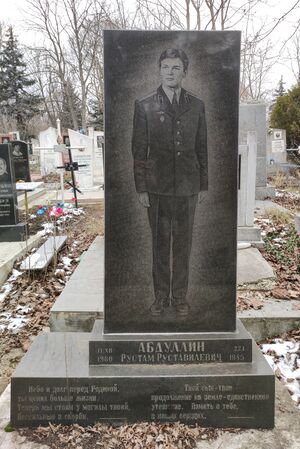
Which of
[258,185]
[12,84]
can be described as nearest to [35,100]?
[12,84]

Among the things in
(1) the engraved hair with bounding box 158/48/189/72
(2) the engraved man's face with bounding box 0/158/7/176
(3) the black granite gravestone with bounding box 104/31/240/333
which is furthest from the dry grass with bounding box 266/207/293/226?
(1) the engraved hair with bounding box 158/48/189/72

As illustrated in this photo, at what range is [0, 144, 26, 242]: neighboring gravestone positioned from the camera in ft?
24.2

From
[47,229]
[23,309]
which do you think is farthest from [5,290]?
[47,229]

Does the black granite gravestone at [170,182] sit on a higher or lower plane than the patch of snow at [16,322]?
higher

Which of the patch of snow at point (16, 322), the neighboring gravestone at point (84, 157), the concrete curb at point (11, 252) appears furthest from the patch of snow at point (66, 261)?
the neighboring gravestone at point (84, 157)

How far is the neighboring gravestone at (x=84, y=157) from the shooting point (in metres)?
14.1

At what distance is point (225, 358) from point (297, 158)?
63.7 ft

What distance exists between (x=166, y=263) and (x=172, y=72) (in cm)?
124

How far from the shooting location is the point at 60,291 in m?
5.35

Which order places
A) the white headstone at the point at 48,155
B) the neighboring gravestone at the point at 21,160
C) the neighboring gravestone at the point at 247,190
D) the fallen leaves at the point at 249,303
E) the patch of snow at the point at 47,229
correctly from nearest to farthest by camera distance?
the fallen leaves at the point at 249,303
the neighboring gravestone at the point at 247,190
the patch of snow at the point at 47,229
the neighboring gravestone at the point at 21,160
the white headstone at the point at 48,155

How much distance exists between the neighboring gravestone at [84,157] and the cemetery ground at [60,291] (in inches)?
188

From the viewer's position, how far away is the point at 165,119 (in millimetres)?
2699

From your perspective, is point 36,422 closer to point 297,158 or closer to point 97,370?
point 97,370

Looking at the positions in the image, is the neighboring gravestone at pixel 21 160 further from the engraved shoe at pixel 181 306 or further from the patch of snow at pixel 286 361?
the engraved shoe at pixel 181 306
